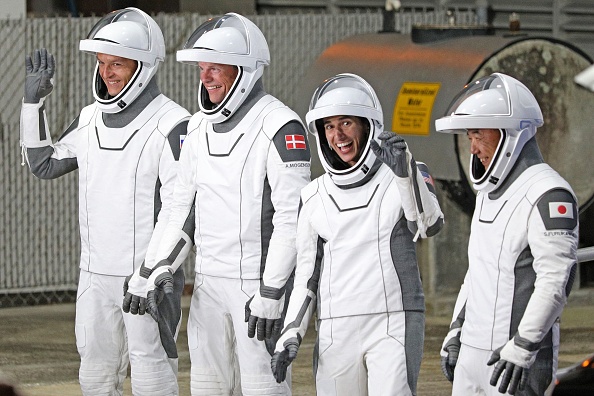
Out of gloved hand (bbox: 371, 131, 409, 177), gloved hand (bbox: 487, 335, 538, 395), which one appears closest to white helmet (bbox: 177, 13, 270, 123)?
gloved hand (bbox: 371, 131, 409, 177)

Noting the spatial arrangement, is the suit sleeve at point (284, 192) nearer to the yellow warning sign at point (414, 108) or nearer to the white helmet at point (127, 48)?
the white helmet at point (127, 48)

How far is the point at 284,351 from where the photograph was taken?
224 inches

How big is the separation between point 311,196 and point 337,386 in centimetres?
78

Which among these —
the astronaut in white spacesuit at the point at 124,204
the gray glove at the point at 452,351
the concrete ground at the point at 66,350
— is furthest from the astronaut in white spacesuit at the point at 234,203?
the concrete ground at the point at 66,350

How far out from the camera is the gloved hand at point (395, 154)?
536 cm

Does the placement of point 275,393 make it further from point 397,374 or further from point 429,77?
point 429,77

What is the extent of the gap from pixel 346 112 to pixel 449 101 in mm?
4441

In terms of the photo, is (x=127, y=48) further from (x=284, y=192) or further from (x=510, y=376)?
(x=510, y=376)

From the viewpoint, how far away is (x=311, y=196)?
5805mm

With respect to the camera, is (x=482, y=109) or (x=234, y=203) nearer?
(x=482, y=109)

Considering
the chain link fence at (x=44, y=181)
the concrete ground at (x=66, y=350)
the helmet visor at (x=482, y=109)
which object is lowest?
the concrete ground at (x=66, y=350)

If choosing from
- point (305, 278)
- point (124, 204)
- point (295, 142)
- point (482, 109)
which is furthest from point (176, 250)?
point (482, 109)

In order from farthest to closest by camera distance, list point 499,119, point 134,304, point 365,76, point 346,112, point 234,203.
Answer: point 365,76 < point 134,304 < point 234,203 < point 346,112 < point 499,119

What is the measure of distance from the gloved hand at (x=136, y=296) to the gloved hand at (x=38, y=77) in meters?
1.14
